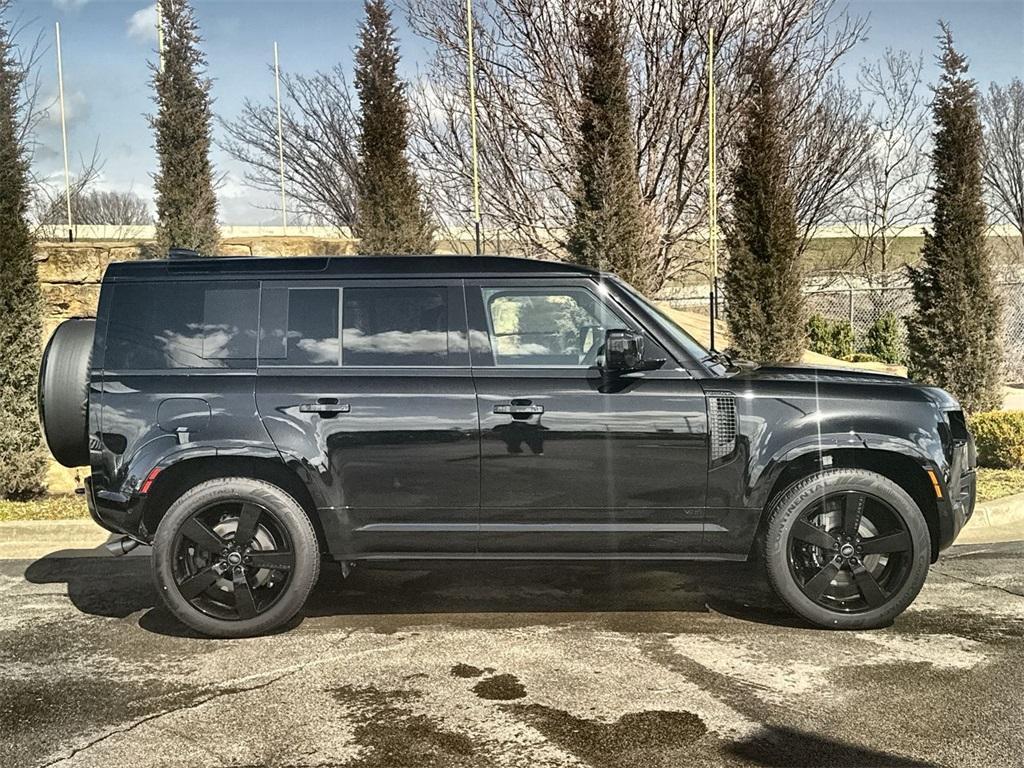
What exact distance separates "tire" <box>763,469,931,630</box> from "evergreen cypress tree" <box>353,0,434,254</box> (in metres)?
9.99

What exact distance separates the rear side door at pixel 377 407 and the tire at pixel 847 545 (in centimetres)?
167

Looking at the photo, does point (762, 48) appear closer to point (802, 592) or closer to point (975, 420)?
point (975, 420)

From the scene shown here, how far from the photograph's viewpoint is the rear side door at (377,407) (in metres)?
5.20

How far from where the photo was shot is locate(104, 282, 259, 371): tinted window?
17.6 feet

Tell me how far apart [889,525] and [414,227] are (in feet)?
33.4

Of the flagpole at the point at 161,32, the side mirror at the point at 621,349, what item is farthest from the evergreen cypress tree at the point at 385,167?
the side mirror at the point at 621,349

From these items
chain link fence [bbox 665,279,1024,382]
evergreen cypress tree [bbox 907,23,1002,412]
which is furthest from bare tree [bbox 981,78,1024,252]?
evergreen cypress tree [bbox 907,23,1002,412]

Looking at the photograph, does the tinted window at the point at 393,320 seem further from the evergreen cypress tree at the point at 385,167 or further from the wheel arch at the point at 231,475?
the evergreen cypress tree at the point at 385,167

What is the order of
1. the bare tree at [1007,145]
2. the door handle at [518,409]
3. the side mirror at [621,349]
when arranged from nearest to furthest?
1. the side mirror at [621,349]
2. the door handle at [518,409]
3. the bare tree at [1007,145]

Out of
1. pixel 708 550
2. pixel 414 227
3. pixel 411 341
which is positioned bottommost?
pixel 708 550

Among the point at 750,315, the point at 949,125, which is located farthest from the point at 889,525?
the point at 949,125

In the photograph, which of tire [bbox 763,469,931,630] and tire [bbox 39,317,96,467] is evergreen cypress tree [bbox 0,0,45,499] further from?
tire [bbox 763,469,931,630]

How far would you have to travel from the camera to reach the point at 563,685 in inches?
175

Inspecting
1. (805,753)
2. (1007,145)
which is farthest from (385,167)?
(1007,145)
